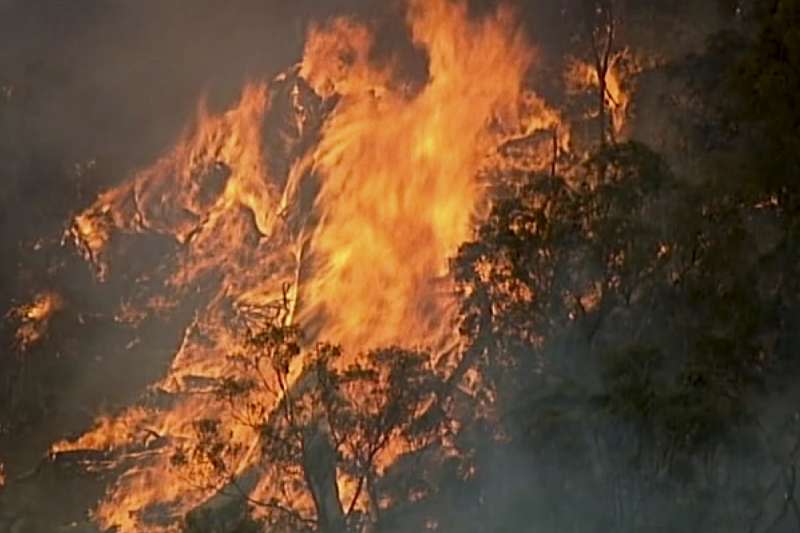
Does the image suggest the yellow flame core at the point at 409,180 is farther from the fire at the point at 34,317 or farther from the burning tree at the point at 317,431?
the fire at the point at 34,317

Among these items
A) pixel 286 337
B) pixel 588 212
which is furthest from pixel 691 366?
pixel 286 337

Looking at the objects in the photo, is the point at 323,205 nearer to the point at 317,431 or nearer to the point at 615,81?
the point at 615,81

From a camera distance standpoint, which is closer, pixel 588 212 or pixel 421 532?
pixel 588 212

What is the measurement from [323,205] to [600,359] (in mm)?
6224

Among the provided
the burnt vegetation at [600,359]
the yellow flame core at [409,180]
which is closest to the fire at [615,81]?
the burnt vegetation at [600,359]

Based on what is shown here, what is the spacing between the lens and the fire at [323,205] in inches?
666

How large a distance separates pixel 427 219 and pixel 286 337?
3.17m

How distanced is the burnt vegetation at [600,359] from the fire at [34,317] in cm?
571

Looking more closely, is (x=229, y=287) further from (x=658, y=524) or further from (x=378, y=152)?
(x=658, y=524)

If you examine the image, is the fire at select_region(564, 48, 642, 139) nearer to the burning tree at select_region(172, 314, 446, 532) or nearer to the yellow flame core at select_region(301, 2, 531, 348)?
the yellow flame core at select_region(301, 2, 531, 348)

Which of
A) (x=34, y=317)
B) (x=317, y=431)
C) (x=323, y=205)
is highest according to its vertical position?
(x=34, y=317)

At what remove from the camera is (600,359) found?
13000 mm

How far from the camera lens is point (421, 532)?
47.4ft

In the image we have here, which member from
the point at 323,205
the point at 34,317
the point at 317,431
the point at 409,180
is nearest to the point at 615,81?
the point at 409,180
